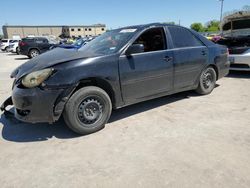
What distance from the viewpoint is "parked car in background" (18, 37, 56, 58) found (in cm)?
1739

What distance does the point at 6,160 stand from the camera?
9.82 feet

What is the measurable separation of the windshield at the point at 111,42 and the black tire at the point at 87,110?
2.44 ft

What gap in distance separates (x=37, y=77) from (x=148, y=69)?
182cm

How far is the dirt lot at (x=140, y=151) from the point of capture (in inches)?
99.7

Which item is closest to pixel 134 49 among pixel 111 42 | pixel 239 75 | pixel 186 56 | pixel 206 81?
pixel 111 42

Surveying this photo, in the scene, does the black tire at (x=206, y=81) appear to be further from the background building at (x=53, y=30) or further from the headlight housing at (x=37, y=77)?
the background building at (x=53, y=30)

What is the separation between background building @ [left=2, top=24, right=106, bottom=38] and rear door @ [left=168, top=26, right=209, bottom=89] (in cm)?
9462

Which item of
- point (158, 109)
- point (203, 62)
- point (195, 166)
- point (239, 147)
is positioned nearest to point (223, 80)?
point (203, 62)

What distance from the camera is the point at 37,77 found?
325 cm

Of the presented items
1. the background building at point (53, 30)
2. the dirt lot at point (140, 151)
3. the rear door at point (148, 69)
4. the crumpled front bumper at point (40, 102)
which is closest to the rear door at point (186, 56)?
the rear door at point (148, 69)

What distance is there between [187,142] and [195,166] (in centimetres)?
59

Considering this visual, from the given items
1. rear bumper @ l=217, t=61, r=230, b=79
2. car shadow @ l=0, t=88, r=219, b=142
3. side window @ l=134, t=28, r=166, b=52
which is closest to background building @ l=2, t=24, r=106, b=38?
rear bumper @ l=217, t=61, r=230, b=79

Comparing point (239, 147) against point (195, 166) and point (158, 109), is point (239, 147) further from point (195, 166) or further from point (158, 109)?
point (158, 109)

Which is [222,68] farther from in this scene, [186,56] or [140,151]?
[140,151]
